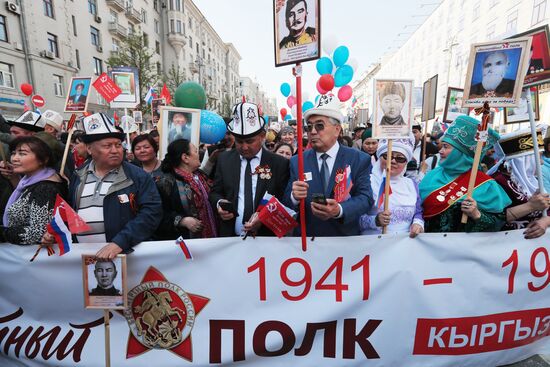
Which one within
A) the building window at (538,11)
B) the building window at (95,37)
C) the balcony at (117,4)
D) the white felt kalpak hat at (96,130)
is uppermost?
the balcony at (117,4)

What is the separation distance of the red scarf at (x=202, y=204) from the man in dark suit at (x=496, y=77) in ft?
7.68

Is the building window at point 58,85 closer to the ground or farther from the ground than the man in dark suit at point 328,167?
farther from the ground

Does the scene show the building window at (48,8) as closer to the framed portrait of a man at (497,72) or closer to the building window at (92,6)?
the building window at (92,6)

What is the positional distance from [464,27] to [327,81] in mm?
25944

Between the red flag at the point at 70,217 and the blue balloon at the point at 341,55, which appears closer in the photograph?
the red flag at the point at 70,217

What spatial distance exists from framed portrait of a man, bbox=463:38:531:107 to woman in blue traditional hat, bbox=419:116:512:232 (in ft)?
0.62

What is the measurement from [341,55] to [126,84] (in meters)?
7.90

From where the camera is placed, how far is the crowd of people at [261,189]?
2250 mm

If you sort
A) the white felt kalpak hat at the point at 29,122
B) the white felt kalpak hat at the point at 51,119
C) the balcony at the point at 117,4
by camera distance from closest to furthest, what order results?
1. the white felt kalpak hat at the point at 29,122
2. the white felt kalpak hat at the point at 51,119
3. the balcony at the point at 117,4

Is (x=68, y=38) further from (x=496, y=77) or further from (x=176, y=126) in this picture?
(x=496, y=77)

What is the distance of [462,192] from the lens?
2320 mm

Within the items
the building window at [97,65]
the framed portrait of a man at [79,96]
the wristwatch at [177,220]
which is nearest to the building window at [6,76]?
the building window at [97,65]

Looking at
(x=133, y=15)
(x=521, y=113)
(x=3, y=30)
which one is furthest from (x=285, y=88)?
(x=133, y=15)

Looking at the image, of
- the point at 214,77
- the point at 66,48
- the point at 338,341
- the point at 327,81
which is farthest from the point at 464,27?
the point at 214,77
